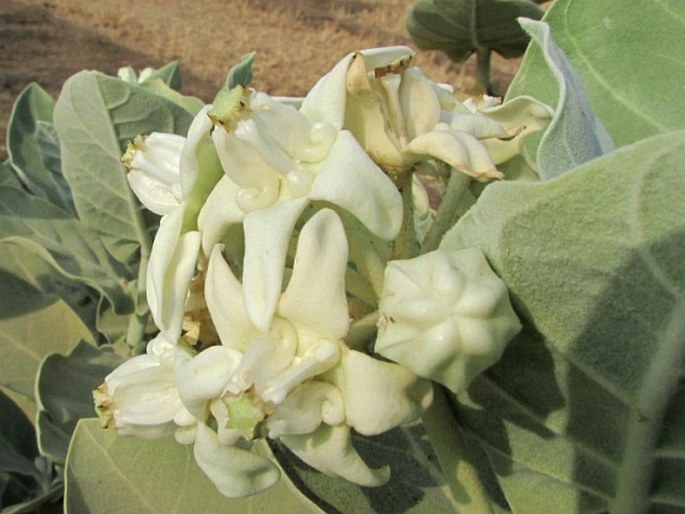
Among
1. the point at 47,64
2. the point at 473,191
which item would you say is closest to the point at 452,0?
the point at 473,191

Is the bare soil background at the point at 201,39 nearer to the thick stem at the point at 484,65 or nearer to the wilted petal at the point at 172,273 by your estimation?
the thick stem at the point at 484,65

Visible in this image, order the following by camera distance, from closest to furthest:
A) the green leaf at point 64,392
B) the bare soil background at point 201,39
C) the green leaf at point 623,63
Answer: the green leaf at point 623,63, the green leaf at point 64,392, the bare soil background at point 201,39

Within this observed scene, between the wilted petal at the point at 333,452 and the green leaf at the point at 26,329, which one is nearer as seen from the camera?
the wilted petal at the point at 333,452

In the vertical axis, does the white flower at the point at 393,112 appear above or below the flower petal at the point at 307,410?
above

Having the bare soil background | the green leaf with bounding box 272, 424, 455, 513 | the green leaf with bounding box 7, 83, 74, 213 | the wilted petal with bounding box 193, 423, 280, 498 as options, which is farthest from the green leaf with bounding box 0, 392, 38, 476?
the bare soil background

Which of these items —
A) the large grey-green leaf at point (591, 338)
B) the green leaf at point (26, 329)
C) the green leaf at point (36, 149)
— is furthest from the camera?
the green leaf at point (36, 149)

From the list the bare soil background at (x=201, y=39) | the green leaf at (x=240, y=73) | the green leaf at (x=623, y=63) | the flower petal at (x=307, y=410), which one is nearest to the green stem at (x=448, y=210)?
the flower petal at (x=307, y=410)

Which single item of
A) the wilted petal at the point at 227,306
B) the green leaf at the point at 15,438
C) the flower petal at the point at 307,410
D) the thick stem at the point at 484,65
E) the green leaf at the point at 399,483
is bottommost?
the green leaf at the point at 15,438

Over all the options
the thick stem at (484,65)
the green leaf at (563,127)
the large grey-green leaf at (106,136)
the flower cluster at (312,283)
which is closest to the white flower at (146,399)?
the flower cluster at (312,283)
